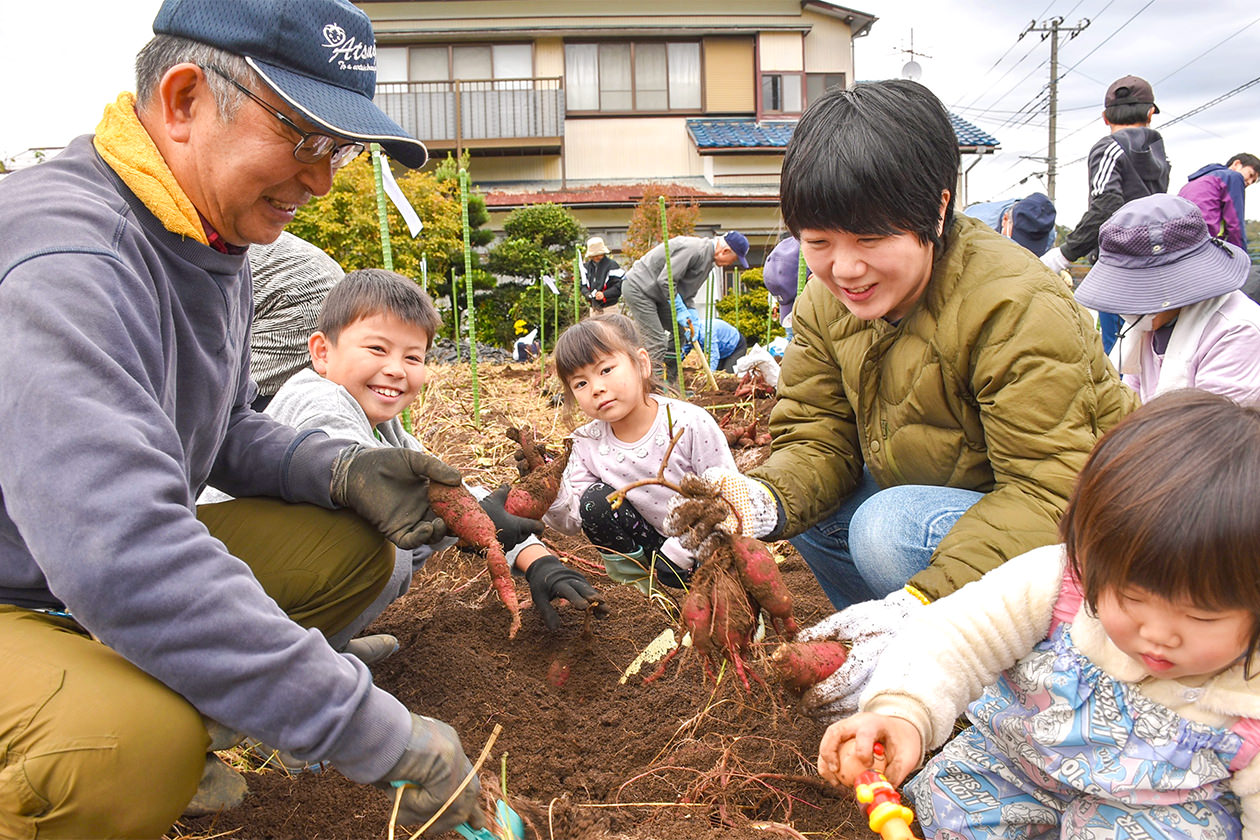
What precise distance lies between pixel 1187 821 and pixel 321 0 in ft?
5.16

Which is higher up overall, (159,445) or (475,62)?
(475,62)

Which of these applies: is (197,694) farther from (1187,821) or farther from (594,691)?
(1187,821)

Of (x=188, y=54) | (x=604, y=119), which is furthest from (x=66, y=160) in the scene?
(x=604, y=119)

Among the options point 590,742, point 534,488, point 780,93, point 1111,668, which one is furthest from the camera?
point 780,93

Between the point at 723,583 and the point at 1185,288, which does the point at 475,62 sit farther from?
the point at 723,583

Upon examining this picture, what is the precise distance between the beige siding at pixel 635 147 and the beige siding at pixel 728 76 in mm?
716

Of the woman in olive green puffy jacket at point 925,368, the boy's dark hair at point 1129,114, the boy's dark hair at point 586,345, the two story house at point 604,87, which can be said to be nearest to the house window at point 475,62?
the two story house at point 604,87

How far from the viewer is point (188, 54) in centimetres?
117

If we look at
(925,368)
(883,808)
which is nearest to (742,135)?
(925,368)

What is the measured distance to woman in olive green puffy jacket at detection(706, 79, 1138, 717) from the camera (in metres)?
1.38

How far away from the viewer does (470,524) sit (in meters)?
1.55

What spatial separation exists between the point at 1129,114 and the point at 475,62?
12.7 m

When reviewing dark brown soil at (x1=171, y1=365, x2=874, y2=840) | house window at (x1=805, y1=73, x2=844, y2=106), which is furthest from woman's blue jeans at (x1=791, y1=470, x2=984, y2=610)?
house window at (x1=805, y1=73, x2=844, y2=106)

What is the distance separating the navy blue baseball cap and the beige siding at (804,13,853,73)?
1526cm
